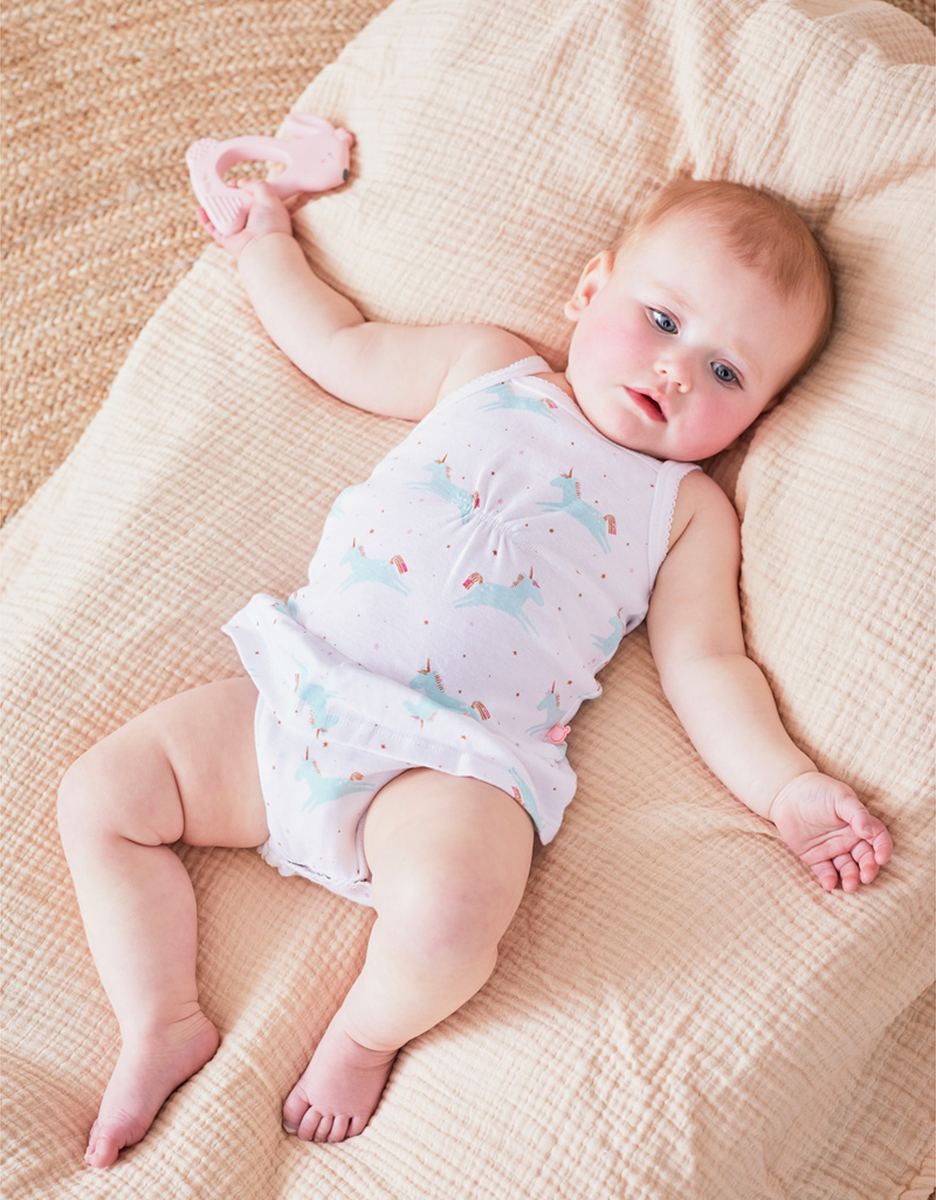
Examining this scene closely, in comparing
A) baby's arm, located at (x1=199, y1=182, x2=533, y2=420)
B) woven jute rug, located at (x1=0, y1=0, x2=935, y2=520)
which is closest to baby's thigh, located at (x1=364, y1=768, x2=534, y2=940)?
baby's arm, located at (x1=199, y1=182, x2=533, y2=420)

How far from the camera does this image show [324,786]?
1061 mm

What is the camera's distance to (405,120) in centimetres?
139

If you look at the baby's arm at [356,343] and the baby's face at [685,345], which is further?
the baby's arm at [356,343]

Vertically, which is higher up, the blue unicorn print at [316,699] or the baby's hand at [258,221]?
the baby's hand at [258,221]

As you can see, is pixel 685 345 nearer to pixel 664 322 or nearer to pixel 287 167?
pixel 664 322

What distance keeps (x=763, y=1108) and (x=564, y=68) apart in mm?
1173

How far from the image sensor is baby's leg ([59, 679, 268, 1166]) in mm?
1016

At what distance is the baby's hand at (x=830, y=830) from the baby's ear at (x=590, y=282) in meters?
0.61

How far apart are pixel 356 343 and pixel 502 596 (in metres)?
0.43

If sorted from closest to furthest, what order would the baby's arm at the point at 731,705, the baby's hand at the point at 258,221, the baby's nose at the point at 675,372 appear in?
the baby's arm at the point at 731,705 → the baby's nose at the point at 675,372 → the baby's hand at the point at 258,221

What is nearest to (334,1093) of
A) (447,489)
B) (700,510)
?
(447,489)

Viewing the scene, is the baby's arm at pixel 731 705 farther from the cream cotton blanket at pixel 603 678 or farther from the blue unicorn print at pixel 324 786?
the blue unicorn print at pixel 324 786

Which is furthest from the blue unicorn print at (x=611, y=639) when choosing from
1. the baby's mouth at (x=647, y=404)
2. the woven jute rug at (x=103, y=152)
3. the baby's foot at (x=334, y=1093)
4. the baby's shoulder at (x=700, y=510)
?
the woven jute rug at (x=103, y=152)

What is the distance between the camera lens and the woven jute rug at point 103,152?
1632 millimetres
